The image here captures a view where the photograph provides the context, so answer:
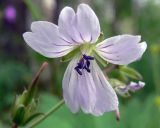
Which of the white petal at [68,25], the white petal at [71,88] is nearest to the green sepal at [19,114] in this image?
the white petal at [71,88]

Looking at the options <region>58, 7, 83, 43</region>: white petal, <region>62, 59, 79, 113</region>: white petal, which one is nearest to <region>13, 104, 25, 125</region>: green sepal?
<region>62, 59, 79, 113</region>: white petal

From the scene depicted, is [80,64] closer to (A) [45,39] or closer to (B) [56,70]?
(A) [45,39]

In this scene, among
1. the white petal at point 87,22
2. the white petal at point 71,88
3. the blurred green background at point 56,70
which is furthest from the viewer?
the blurred green background at point 56,70

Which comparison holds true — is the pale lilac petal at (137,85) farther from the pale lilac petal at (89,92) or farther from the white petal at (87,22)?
the white petal at (87,22)

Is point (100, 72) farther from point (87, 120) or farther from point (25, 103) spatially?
point (87, 120)

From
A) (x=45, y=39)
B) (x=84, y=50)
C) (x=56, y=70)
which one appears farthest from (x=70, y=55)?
(x=56, y=70)

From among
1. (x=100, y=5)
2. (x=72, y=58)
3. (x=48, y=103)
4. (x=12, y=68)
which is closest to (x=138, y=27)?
(x=12, y=68)

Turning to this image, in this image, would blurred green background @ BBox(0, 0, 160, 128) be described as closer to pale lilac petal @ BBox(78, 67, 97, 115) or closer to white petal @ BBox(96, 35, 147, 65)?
pale lilac petal @ BBox(78, 67, 97, 115)
